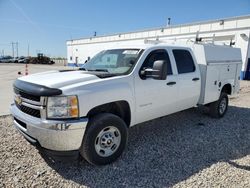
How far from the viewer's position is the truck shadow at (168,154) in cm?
317

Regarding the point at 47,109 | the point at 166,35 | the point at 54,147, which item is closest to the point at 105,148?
the point at 54,147

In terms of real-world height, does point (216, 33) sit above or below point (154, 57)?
above

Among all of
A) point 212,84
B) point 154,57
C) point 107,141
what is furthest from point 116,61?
point 212,84

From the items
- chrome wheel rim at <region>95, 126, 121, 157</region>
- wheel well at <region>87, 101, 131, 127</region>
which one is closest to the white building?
wheel well at <region>87, 101, 131, 127</region>

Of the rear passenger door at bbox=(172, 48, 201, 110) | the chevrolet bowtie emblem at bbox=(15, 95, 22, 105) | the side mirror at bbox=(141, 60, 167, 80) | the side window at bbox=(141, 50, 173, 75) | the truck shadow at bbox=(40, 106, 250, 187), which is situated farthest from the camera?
the rear passenger door at bbox=(172, 48, 201, 110)

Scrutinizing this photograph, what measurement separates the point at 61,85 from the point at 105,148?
4.06ft

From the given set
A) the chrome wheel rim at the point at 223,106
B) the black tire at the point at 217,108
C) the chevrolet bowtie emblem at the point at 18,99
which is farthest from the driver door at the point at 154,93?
the chrome wheel rim at the point at 223,106

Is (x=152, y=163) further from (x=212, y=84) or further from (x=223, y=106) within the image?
(x=223, y=106)

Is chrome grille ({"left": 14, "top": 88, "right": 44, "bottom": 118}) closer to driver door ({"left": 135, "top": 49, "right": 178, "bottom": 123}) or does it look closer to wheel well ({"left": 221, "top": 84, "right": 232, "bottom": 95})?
driver door ({"left": 135, "top": 49, "right": 178, "bottom": 123})

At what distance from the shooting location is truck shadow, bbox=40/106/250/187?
317cm

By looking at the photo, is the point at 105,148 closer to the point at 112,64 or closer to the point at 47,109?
the point at 47,109

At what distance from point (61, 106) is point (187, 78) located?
296 cm

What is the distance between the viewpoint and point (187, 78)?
4785 millimetres

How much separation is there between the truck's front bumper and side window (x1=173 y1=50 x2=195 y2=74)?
8.43 ft
